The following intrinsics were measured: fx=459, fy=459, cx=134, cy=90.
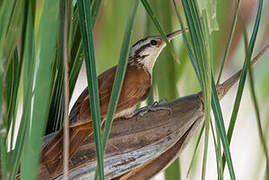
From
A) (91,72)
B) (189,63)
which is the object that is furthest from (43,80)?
(189,63)

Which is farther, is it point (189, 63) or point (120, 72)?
point (189, 63)

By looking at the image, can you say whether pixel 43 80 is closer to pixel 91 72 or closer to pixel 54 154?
pixel 91 72

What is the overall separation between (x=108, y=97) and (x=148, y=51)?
11 cm

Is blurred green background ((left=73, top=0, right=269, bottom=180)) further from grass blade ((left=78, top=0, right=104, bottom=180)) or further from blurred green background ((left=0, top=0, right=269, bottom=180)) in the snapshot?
grass blade ((left=78, top=0, right=104, bottom=180))

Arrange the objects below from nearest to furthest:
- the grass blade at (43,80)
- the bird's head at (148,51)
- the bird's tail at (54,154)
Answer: the grass blade at (43,80) → the bird's tail at (54,154) → the bird's head at (148,51)

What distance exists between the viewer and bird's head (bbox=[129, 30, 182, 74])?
55 centimetres

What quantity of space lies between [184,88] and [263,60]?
203 mm

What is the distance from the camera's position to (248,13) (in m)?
0.81

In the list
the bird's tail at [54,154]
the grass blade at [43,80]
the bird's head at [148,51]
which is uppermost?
the bird's head at [148,51]

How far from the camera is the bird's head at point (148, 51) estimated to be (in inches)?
21.5

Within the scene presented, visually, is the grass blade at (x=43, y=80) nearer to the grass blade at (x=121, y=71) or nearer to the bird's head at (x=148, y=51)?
the grass blade at (x=121, y=71)

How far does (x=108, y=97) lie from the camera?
47 cm

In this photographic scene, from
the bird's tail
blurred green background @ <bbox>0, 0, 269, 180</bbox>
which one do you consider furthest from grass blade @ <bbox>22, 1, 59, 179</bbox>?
the bird's tail

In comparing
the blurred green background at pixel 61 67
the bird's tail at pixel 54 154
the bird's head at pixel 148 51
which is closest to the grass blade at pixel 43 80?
the blurred green background at pixel 61 67
